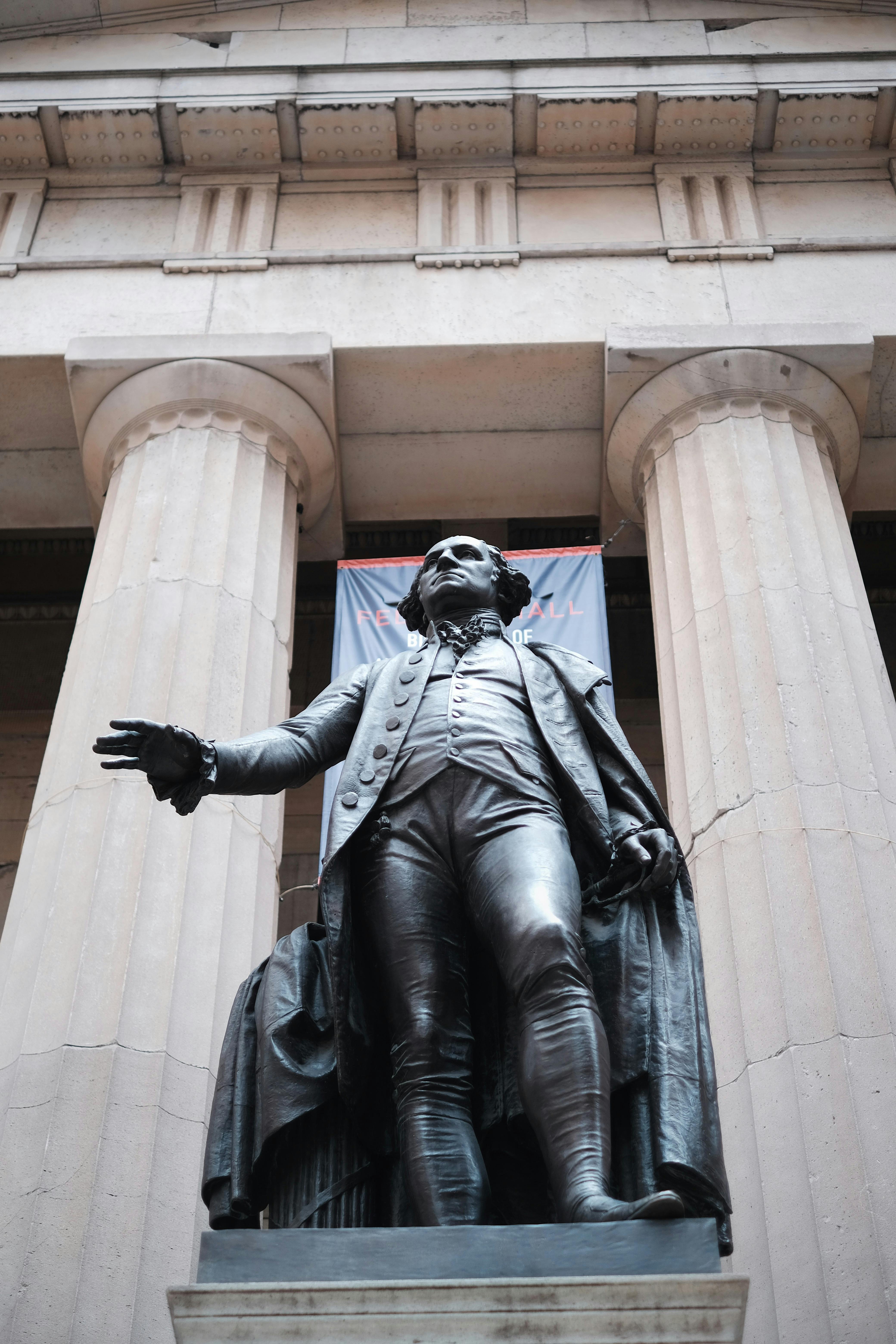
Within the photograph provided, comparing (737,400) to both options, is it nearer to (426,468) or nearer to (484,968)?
(426,468)

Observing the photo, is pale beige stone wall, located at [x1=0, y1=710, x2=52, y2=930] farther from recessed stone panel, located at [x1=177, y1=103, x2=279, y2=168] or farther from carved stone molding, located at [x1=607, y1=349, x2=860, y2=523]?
carved stone molding, located at [x1=607, y1=349, x2=860, y2=523]

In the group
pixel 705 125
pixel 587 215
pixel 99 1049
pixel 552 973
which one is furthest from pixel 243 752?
pixel 705 125

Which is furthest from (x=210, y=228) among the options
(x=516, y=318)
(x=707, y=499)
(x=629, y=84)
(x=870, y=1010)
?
(x=870, y=1010)

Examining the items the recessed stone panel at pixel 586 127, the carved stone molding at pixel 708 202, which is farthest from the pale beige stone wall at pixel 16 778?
the carved stone molding at pixel 708 202

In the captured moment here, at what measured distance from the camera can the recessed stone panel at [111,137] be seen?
12656mm

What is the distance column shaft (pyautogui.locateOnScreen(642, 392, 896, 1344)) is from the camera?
6.74 m

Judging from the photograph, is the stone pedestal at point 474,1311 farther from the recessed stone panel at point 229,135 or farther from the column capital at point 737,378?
the recessed stone panel at point 229,135

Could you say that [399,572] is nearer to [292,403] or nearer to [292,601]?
[292,601]

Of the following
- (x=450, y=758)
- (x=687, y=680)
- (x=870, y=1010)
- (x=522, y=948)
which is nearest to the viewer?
(x=522, y=948)

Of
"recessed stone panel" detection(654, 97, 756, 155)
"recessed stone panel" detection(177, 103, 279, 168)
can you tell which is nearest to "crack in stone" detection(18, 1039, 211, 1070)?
"recessed stone panel" detection(177, 103, 279, 168)

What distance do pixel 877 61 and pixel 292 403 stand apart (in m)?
5.79

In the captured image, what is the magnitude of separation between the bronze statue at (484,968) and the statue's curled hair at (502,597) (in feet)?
2.25

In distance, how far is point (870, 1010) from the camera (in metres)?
7.43

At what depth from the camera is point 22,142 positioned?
12.9 meters
